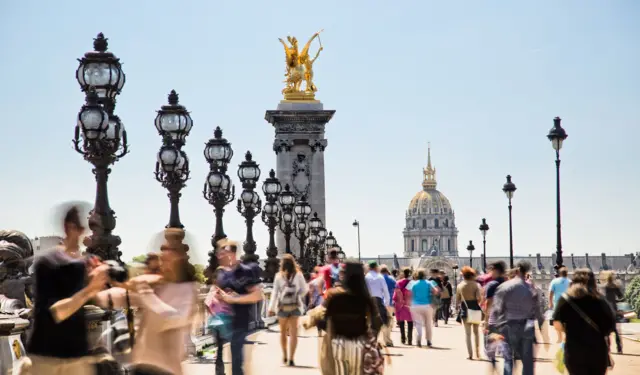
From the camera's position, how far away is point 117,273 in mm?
10039

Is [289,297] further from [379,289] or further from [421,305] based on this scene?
[421,305]

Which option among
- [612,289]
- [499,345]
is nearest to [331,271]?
[612,289]

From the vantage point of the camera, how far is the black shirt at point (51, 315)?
28.0 ft

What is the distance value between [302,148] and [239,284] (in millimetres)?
67962

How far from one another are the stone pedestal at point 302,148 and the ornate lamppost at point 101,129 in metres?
62.9

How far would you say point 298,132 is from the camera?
82.0 meters

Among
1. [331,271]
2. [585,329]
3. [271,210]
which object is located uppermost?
[271,210]

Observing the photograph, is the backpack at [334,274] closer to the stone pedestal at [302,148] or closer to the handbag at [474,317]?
the handbag at [474,317]

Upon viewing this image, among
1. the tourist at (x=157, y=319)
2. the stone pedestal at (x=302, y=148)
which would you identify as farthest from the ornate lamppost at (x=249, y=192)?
the stone pedestal at (x=302, y=148)

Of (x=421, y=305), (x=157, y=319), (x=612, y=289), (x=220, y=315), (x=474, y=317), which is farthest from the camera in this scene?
(x=421, y=305)

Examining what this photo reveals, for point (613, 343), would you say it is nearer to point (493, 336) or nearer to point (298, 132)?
point (493, 336)

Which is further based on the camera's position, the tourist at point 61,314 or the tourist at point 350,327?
the tourist at point 350,327

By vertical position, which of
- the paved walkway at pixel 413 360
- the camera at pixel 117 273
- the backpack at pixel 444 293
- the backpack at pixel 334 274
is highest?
the camera at pixel 117 273

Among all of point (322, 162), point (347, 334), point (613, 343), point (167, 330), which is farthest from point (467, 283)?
point (322, 162)
